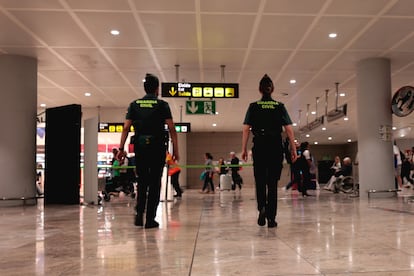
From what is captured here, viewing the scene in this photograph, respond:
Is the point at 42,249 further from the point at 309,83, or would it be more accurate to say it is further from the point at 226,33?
the point at 309,83

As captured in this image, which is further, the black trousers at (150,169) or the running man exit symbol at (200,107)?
the running man exit symbol at (200,107)

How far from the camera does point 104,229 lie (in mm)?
4633

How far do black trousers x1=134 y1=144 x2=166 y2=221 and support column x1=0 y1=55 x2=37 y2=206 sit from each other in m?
6.47

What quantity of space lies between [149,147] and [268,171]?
4.46ft

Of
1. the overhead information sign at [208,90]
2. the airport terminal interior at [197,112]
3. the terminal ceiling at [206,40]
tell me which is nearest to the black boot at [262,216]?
the airport terminal interior at [197,112]

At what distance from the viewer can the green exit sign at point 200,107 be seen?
1383 centimetres

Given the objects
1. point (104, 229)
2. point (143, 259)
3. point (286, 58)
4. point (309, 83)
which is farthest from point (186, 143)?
point (143, 259)

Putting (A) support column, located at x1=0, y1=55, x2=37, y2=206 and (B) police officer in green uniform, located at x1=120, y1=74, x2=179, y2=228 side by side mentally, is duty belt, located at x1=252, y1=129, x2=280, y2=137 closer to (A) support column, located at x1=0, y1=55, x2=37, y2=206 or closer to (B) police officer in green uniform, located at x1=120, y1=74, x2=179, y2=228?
(B) police officer in green uniform, located at x1=120, y1=74, x2=179, y2=228

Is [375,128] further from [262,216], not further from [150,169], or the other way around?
[150,169]

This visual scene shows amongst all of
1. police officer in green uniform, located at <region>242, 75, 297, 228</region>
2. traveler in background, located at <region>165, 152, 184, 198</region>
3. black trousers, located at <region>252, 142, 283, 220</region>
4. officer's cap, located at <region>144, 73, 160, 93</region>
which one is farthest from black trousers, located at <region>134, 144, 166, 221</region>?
traveler in background, located at <region>165, 152, 184, 198</region>

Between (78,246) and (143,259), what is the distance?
0.90 m

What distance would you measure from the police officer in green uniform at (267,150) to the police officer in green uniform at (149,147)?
37.8 inches

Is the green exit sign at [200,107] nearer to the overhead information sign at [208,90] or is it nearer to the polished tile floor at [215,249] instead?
the overhead information sign at [208,90]

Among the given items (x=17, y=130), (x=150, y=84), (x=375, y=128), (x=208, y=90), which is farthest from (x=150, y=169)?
(x=375, y=128)
